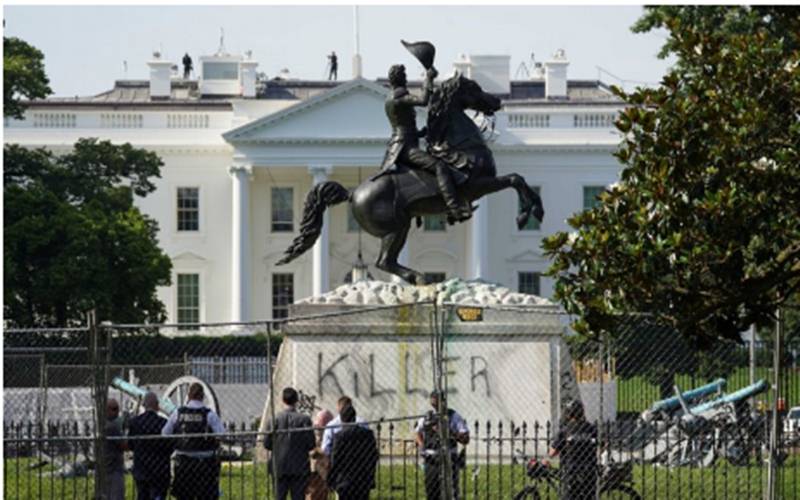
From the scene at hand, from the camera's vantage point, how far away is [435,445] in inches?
679

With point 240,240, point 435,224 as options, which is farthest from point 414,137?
point 435,224

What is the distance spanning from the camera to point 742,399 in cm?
1961

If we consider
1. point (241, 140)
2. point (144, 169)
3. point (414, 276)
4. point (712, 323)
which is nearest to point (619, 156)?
point (712, 323)

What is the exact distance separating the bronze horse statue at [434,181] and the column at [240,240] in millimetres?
52061

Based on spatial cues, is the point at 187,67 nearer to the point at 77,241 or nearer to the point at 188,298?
the point at 188,298

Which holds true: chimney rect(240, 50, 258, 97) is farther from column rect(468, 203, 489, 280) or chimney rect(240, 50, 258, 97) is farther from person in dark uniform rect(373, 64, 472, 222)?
person in dark uniform rect(373, 64, 472, 222)

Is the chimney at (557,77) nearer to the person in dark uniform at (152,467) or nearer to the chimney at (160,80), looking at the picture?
the chimney at (160,80)

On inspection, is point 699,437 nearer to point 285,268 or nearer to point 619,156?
point 619,156

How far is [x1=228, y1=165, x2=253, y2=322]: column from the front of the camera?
73312 millimetres

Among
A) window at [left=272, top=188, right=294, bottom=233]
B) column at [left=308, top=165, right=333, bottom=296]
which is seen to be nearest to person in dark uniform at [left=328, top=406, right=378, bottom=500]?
column at [left=308, top=165, right=333, bottom=296]

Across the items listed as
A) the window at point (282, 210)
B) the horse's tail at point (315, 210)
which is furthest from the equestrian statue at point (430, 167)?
the window at point (282, 210)

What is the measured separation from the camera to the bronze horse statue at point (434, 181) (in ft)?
68.2

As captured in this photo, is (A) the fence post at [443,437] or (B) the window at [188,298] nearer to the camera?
(A) the fence post at [443,437]

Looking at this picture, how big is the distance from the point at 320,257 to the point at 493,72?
12484mm
